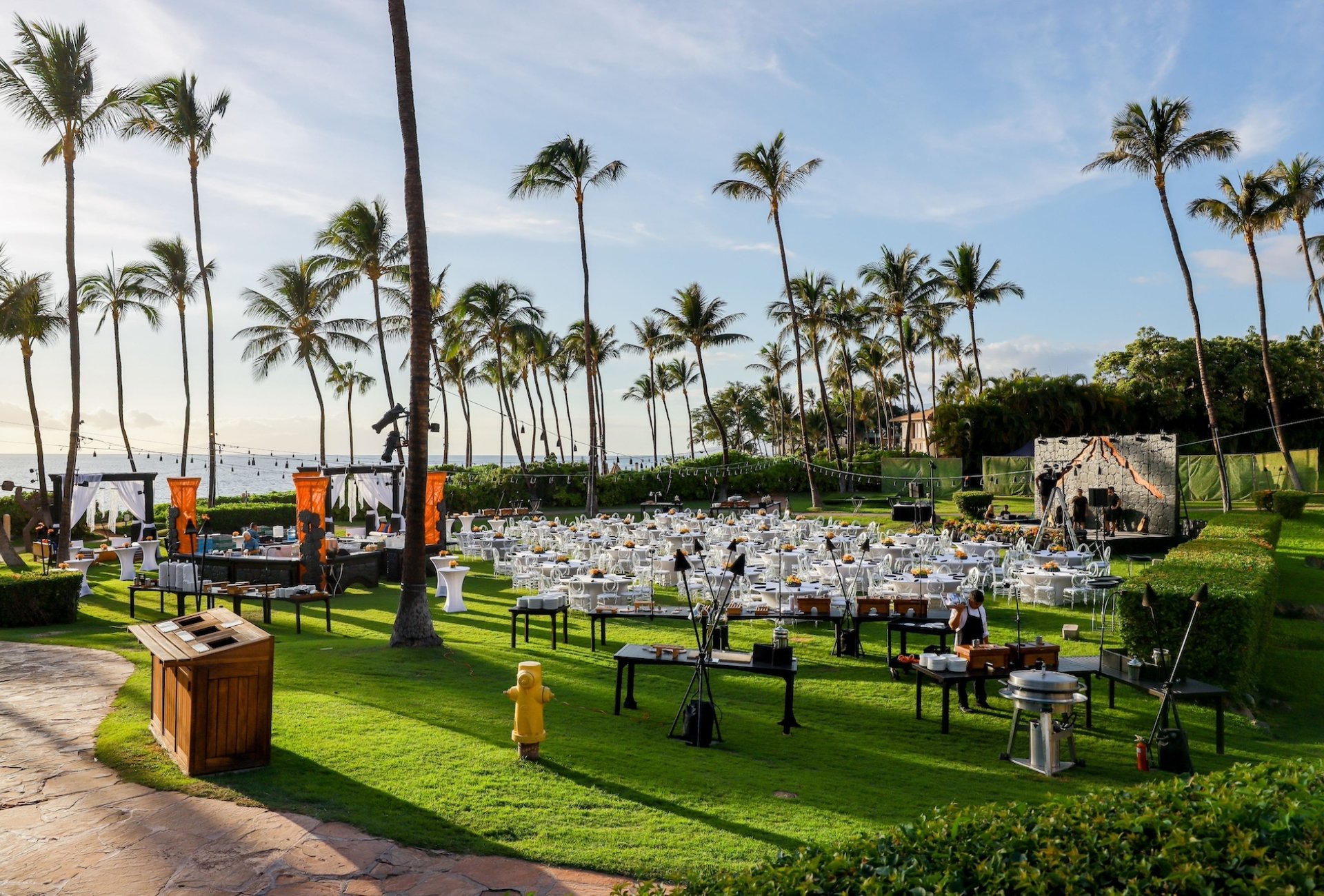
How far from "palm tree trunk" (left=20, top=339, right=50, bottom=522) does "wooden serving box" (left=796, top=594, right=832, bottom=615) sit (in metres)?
26.6

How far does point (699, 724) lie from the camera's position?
28.1 ft

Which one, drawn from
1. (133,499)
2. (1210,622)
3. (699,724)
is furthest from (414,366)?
(133,499)

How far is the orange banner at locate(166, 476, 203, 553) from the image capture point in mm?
22812

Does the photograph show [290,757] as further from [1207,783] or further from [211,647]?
[1207,783]

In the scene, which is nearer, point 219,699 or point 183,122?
point 219,699

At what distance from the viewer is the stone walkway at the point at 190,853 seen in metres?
5.12

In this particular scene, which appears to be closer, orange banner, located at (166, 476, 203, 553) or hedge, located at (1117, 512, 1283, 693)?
hedge, located at (1117, 512, 1283, 693)

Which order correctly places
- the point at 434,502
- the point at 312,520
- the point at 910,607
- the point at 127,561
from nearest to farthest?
the point at 910,607 < the point at 312,520 < the point at 434,502 < the point at 127,561

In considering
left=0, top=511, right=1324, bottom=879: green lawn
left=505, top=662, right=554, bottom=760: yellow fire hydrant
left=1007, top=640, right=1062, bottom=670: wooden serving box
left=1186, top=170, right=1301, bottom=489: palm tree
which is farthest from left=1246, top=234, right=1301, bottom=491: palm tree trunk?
left=505, top=662, right=554, bottom=760: yellow fire hydrant

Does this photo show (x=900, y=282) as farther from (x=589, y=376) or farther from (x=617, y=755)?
(x=617, y=755)

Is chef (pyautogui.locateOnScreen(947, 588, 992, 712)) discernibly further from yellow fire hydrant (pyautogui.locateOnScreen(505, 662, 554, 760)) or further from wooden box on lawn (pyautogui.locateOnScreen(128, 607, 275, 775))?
wooden box on lawn (pyautogui.locateOnScreen(128, 607, 275, 775))

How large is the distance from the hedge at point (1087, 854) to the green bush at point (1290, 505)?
95.1 feet

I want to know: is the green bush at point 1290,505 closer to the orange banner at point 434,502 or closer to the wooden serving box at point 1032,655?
the wooden serving box at point 1032,655

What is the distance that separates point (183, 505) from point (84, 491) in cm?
478
